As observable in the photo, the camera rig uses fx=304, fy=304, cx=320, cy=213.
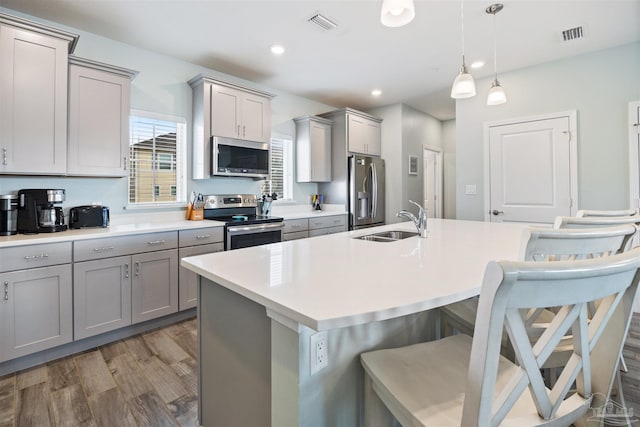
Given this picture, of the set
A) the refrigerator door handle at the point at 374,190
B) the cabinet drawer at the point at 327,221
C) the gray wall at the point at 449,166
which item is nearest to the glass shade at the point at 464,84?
the cabinet drawer at the point at 327,221

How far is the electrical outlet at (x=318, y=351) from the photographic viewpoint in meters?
0.92

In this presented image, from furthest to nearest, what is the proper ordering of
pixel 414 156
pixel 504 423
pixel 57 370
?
pixel 414 156 < pixel 57 370 < pixel 504 423

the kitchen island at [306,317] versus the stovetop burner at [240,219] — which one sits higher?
the stovetop burner at [240,219]

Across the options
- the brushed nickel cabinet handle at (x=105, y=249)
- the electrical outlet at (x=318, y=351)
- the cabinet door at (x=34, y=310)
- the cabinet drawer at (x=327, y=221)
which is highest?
the cabinet drawer at (x=327, y=221)

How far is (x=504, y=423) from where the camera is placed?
678 millimetres

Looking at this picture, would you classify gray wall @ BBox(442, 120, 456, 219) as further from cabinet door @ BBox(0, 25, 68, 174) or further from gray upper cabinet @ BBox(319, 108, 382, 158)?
cabinet door @ BBox(0, 25, 68, 174)

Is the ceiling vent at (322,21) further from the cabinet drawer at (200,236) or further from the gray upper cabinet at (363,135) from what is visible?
the cabinet drawer at (200,236)

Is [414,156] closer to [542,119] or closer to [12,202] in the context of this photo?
[542,119]

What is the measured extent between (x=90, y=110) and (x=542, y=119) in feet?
15.6

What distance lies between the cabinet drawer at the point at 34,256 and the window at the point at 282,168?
2.64m

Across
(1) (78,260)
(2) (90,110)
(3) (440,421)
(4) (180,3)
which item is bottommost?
(3) (440,421)

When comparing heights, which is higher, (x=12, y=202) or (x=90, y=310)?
(x=12, y=202)

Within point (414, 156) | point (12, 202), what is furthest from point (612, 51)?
point (12, 202)

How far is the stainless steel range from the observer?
3189mm
